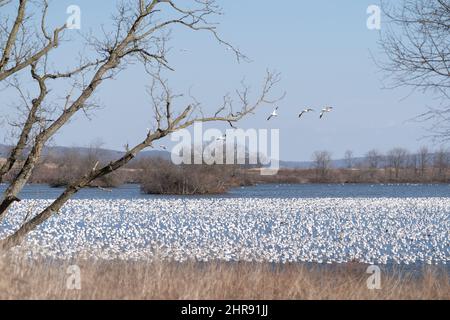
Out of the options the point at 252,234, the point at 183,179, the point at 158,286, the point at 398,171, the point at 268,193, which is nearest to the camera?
the point at 158,286

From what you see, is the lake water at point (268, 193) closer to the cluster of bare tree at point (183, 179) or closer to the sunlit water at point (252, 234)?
the cluster of bare tree at point (183, 179)

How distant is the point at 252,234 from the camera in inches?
730

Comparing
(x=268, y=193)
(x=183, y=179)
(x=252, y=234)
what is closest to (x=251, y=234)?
(x=252, y=234)

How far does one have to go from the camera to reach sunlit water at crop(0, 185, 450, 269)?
14.1 metres

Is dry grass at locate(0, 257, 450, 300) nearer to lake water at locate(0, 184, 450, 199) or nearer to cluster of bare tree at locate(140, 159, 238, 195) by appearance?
lake water at locate(0, 184, 450, 199)

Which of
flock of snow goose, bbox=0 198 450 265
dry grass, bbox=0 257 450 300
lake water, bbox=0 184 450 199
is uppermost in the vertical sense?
dry grass, bbox=0 257 450 300

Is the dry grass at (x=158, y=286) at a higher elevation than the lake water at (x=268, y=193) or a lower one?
higher

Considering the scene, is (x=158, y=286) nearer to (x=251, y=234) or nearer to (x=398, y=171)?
(x=251, y=234)

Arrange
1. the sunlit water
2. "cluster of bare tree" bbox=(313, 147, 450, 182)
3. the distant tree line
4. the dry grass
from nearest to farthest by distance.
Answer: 1. the dry grass
2. the sunlit water
3. the distant tree line
4. "cluster of bare tree" bbox=(313, 147, 450, 182)

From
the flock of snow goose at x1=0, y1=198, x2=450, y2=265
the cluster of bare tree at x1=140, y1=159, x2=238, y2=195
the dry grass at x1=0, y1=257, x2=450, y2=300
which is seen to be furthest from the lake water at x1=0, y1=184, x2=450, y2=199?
the dry grass at x1=0, y1=257, x2=450, y2=300

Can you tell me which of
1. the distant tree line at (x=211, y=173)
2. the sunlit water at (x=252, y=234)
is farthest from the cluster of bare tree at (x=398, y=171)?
the sunlit water at (x=252, y=234)

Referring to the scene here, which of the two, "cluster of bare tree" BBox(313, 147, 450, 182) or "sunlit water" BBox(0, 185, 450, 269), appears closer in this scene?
"sunlit water" BBox(0, 185, 450, 269)

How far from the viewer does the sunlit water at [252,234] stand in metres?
14.1

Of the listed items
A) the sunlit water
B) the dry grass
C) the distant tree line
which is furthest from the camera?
the distant tree line
